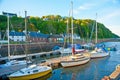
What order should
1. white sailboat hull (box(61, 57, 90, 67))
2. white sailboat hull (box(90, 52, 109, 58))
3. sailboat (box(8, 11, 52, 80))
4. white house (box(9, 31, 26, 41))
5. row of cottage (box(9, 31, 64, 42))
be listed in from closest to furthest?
sailboat (box(8, 11, 52, 80))
white sailboat hull (box(61, 57, 90, 67))
white sailboat hull (box(90, 52, 109, 58))
white house (box(9, 31, 26, 41))
row of cottage (box(9, 31, 64, 42))

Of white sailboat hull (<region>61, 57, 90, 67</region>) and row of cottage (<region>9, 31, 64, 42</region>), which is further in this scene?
row of cottage (<region>9, 31, 64, 42</region>)

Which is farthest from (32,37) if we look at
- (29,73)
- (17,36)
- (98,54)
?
(29,73)

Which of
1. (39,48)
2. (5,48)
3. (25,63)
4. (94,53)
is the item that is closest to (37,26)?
(39,48)

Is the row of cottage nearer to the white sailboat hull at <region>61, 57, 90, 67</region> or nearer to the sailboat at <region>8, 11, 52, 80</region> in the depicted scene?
the white sailboat hull at <region>61, 57, 90, 67</region>

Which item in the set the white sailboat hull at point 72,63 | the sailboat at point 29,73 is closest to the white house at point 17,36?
the white sailboat hull at point 72,63

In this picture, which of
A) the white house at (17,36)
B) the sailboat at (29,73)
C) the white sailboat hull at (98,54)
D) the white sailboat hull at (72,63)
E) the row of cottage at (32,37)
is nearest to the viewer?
the sailboat at (29,73)

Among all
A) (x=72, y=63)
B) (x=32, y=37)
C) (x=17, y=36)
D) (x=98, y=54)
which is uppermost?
(x=17, y=36)

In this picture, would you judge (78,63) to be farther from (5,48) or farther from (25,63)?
(5,48)

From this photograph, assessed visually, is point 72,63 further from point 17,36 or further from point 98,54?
point 17,36

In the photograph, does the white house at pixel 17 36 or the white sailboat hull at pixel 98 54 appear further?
the white house at pixel 17 36

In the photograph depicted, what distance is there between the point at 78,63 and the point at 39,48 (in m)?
Answer: 28.4

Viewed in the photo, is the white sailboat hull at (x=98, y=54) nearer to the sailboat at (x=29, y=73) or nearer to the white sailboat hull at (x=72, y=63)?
the white sailboat hull at (x=72, y=63)

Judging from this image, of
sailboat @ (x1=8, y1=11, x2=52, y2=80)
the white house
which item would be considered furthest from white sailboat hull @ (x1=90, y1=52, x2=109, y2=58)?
the white house

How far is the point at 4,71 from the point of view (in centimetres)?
2331
